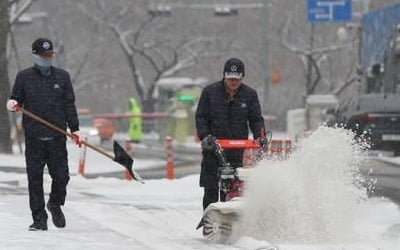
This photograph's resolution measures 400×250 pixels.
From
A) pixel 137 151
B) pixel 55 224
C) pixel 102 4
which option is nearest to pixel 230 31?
pixel 102 4

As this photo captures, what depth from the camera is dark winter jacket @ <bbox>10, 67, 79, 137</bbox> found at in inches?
399

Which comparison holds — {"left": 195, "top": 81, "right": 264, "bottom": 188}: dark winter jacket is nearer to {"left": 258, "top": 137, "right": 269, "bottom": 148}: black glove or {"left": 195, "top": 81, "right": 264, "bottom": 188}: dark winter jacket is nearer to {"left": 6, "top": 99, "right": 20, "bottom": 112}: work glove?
{"left": 258, "top": 137, "right": 269, "bottom": 148}: black glove

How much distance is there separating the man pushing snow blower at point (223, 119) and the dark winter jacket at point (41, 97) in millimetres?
1277

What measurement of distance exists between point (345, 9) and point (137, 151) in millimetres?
14080

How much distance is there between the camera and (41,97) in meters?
10.2

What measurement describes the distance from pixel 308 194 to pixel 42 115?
8.61 feet

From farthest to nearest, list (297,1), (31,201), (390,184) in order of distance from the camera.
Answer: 1. (297,1)
2. (390,184)
3. (31,201)

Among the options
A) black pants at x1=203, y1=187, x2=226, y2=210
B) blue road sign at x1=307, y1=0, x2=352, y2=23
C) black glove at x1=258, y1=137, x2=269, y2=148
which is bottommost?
black pants at x1=203, y1=187, x2=226, y2=210

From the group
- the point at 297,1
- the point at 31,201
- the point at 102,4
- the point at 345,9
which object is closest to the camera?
the point at 31,201

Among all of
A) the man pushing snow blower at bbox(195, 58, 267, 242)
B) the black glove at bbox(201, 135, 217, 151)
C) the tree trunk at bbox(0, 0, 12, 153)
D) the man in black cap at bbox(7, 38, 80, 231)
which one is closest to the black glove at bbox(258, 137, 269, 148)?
the man pushing snow blower at bbox(195, 58, 267, 242)

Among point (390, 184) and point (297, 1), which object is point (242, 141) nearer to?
point (390, 184)

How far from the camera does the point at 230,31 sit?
59312 millimetres

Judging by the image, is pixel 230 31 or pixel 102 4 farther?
pixel 230 31

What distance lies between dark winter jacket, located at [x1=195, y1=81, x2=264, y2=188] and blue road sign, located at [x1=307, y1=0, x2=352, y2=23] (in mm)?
31841
